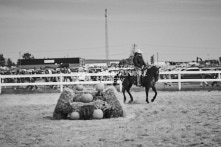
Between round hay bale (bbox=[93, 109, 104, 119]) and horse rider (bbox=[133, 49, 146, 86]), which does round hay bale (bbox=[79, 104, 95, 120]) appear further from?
horse rider (bbox=[133, 49, 146, 86])

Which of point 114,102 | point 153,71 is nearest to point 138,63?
point 153,71

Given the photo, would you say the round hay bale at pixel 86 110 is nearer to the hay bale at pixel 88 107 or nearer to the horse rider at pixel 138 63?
the hay bale at pixel 88 107

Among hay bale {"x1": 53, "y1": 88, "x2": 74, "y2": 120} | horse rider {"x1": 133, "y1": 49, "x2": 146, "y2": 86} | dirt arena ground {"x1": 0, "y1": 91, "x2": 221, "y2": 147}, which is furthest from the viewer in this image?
horse rider {"x1": 133, "y1": 49, "x2": 146, "y2": 86}

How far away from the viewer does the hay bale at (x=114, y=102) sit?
1091cm

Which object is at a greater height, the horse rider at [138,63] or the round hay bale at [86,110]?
the horse rider at [138,63]

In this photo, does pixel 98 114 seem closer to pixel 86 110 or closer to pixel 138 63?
pixel 86 110

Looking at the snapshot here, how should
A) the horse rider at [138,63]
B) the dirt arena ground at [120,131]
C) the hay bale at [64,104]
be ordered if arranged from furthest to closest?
1. the horse rider at [138,63]
2. the hay bale at [64,104]
3. the dirt arena ground at [120,131]

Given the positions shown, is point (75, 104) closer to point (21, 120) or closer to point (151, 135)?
point (21, 120)

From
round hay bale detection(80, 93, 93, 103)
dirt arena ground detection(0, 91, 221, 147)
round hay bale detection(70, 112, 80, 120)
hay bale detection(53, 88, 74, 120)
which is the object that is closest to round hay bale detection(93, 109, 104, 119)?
dirt arena ground detection(0, 91, 221, 147)

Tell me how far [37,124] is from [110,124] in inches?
88.3

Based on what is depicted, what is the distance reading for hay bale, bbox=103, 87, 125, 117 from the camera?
1091cm

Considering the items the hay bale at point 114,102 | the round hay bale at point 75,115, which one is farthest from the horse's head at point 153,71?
the round hay bale at point 75,115

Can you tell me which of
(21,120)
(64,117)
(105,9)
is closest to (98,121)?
(64,117)

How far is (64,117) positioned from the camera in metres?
11.2
